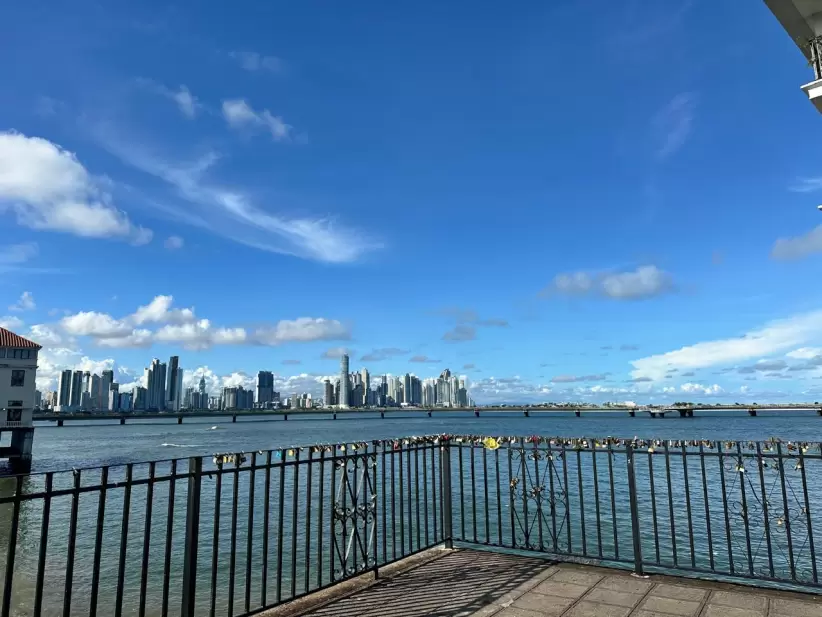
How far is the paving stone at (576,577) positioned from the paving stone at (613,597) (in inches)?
9.3

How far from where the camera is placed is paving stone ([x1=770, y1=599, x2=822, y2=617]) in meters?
5.18

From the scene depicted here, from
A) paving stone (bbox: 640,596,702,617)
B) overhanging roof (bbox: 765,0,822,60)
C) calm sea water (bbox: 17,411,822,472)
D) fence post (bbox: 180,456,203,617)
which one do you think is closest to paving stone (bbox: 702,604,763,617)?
paving stone (bbox: 640,596,702,617)

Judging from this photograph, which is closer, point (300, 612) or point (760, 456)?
A: point (300, 612)

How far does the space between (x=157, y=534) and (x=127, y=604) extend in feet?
24.5

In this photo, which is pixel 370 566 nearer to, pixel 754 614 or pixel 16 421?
pixel 754 614

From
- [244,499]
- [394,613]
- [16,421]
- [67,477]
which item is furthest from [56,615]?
[16,421]

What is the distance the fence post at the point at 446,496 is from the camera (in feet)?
25.5

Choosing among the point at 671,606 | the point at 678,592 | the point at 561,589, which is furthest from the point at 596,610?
the point at 678,592

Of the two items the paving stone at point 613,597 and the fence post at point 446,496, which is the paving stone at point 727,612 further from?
the fence post at point 446,496

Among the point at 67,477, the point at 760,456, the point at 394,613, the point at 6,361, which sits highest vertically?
the point at 6,361

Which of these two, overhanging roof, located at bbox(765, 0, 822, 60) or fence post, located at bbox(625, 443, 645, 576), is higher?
overhanging roof, located at bbox(765, 0, 822, 60)

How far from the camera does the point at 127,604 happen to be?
10.3 m

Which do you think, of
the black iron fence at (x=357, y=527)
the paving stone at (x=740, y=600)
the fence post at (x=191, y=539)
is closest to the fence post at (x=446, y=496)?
the black iron fence at (x=357, y=527)

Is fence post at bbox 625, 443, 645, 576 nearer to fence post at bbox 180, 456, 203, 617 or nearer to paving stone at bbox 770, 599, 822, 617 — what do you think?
paving stone at bbox 770, 599, 822, 617
